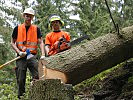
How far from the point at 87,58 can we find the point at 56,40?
0.90 meters

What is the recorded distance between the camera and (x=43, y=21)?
12438 mm

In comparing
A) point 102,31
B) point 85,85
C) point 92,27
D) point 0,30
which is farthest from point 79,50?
point 92,27

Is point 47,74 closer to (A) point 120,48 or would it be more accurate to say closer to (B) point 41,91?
(B) point 41,91

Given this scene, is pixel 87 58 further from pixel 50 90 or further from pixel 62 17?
pixel 62 17

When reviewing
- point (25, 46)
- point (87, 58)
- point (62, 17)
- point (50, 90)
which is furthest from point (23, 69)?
point (62, 17)

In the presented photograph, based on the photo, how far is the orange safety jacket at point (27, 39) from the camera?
5.20 meters

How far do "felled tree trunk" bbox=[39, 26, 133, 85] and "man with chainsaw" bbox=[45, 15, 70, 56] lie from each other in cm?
33

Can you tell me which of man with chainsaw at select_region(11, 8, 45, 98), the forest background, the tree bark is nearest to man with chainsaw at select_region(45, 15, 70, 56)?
man with chainsaw at select_region(11, 8, 45, 98)

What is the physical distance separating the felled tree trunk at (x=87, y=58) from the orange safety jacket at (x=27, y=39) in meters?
0.89

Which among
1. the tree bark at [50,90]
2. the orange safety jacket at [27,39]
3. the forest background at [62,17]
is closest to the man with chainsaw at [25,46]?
the orange safety jacket at [27,39]

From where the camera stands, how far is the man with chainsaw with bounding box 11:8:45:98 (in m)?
5.13

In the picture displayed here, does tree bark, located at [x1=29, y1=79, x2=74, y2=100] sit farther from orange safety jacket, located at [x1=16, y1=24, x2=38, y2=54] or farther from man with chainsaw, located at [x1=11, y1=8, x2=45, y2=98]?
orange safety jacket, located at [x1=16, y1=24, x2=38, y2=54]

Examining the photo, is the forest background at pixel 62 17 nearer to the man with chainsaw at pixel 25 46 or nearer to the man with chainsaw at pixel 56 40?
the man with chainsaw at pixel 56 40

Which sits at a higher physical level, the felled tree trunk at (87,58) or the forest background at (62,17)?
the felled tree trunk at (87,58)
